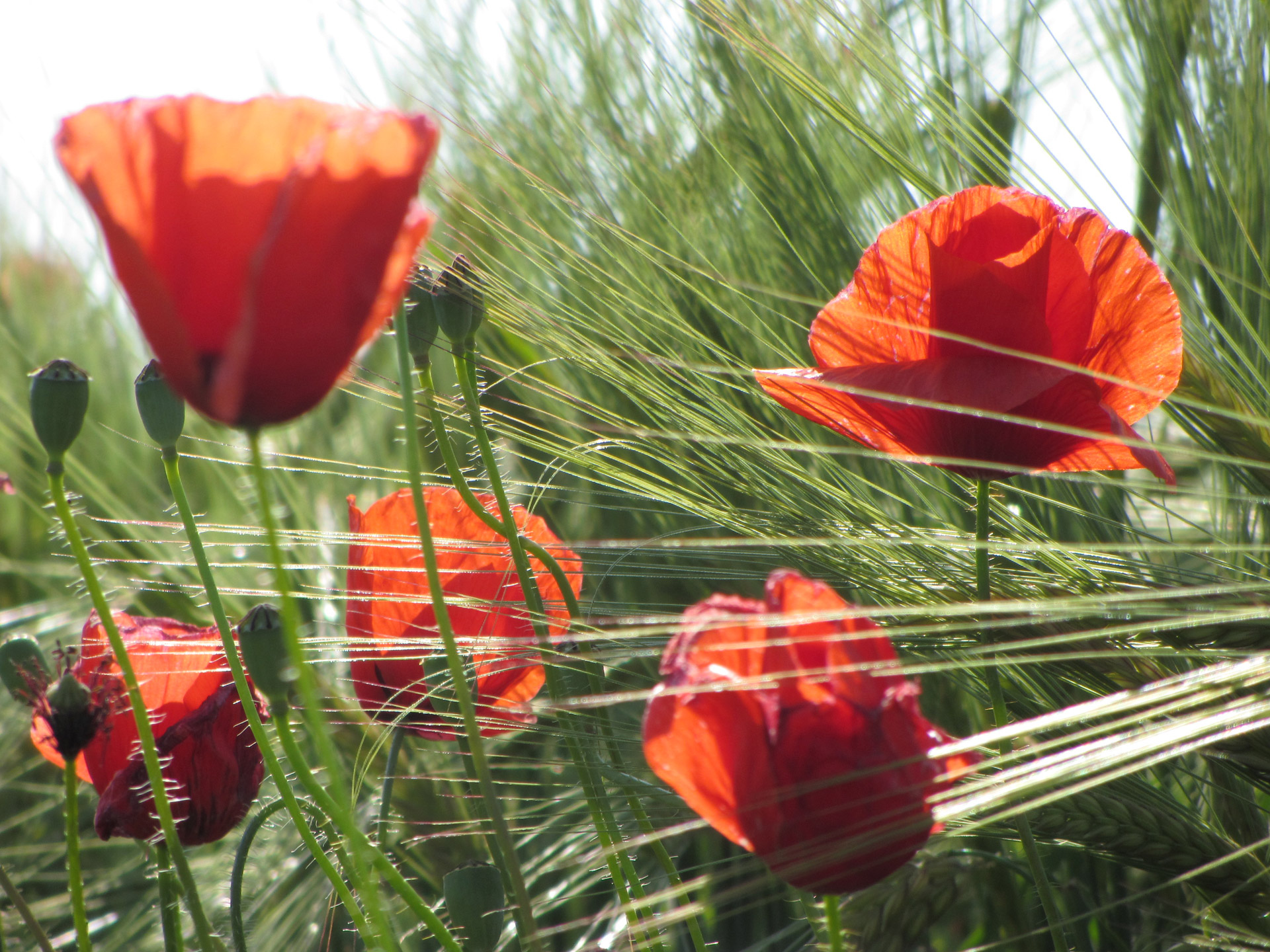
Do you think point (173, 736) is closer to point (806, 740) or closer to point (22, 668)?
point (22, 668)

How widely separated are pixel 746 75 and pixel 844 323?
27 cm

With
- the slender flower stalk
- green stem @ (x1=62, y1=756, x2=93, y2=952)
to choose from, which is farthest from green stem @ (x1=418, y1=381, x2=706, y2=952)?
green stem @ (x1=62, y1=756, x2=93, y2=952)

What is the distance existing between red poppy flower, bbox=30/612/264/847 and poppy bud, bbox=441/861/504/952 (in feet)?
0.24

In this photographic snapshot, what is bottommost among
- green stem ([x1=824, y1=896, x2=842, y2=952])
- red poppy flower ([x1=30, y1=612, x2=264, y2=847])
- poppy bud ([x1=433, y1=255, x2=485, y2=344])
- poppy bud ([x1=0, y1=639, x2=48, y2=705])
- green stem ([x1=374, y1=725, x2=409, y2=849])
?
green stem ([x1=824, y1=896, x2=842, y2=952])

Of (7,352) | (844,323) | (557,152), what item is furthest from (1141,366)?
(7,352)

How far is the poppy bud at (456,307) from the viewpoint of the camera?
0.26 m

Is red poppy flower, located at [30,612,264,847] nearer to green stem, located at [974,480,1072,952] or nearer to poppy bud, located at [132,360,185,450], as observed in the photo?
poppy bud, located at [132,360,185,450]

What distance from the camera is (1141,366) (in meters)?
0.26

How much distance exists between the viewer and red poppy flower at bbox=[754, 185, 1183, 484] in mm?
249

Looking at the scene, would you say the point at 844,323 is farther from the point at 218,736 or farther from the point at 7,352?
the point at 7,352

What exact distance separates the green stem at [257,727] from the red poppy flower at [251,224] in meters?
0.10

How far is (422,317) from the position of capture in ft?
0.85

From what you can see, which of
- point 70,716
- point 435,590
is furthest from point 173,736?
point 435,590

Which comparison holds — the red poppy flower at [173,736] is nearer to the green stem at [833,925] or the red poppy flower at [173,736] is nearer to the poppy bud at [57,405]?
the poppy bud at [57,405]
